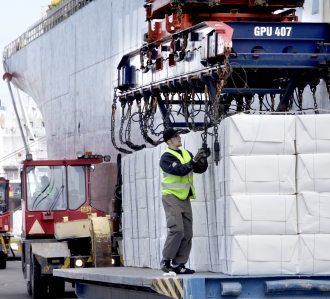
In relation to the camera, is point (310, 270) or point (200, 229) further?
point (200, 229)

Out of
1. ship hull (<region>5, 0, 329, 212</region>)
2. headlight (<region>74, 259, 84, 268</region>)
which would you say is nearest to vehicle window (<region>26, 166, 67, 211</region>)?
headlight (<region>74, 259, 84, 268</region>)

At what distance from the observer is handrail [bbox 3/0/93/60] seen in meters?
40.9

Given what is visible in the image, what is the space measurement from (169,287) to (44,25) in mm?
40531

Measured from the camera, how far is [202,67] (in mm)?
10977

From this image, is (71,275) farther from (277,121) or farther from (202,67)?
(277,121)

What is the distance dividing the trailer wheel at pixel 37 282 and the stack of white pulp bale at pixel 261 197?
25.7 ft

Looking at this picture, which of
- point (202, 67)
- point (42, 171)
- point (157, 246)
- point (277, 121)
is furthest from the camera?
point (42, 171)

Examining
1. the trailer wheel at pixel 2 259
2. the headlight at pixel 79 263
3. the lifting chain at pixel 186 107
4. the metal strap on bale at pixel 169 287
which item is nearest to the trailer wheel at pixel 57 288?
the headlight at pixel 79 263

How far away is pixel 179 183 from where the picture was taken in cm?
887

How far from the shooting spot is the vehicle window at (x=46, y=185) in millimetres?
16172

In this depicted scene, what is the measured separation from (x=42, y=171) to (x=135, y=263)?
5.10 meters

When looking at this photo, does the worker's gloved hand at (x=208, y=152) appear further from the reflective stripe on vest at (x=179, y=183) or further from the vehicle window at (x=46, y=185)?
the vehicle window at (x=46, y=185)

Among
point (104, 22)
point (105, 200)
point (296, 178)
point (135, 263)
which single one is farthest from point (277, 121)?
point (104, 22)

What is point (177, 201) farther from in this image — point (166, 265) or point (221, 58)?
point (221, 58)
